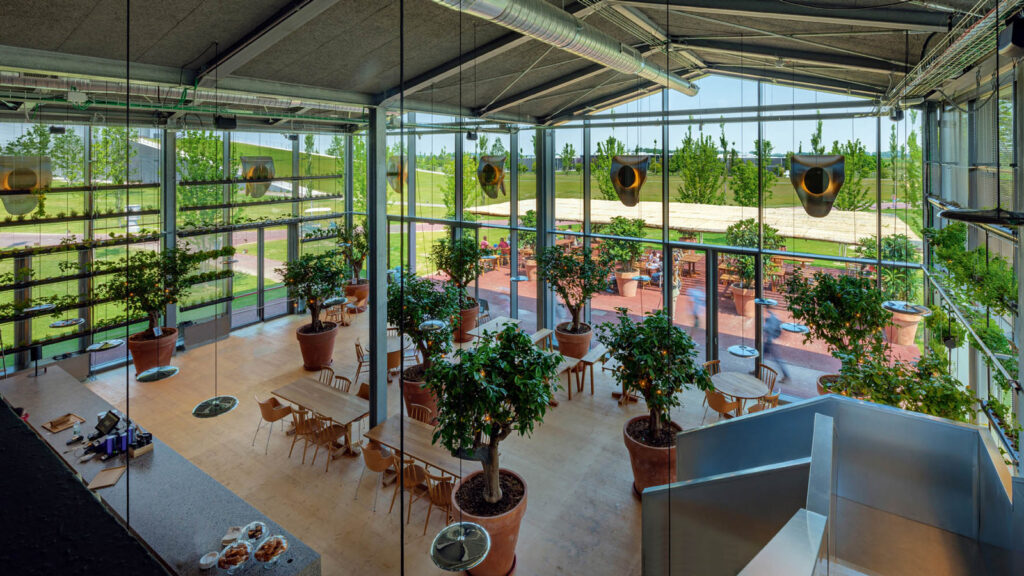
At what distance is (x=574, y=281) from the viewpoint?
10.1 metres

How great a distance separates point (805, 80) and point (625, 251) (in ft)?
13.8

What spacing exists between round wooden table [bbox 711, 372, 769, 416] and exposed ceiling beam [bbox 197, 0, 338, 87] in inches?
251

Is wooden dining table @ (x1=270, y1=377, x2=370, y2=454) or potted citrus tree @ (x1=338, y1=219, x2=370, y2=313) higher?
potted citrus tree @ (x1=338, y1=219, x2=370, y2=313)

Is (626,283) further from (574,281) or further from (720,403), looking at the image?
(720,403)

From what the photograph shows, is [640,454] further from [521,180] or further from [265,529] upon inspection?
[521,180]

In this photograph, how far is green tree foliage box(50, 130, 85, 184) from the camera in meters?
9.48

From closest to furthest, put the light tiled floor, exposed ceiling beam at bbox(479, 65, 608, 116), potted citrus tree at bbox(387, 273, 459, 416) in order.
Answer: the light tiled floor
potted citrus tree at bbox(387, 273, 459, 416)
exposed ceiling beam at bbox(479, 65, 608, 116)

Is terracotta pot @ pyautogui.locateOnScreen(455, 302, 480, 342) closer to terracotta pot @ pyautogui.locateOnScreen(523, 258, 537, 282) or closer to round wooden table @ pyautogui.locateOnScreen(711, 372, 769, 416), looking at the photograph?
terracotta pot @ pyautogui.locateOnScreen(523, 258, 537, 282)

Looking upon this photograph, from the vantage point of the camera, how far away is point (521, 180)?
12.0 m

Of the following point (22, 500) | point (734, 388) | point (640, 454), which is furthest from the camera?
point (734, 388)

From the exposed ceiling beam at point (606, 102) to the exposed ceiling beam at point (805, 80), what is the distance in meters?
1.18

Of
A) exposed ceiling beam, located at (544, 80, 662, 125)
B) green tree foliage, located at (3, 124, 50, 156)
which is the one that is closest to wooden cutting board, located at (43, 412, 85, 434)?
green tree foliage, located at (3, 124, 50, 156)

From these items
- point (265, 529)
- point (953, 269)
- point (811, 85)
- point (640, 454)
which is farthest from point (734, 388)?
point (265, 529)

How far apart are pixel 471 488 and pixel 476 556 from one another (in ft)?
7.34
